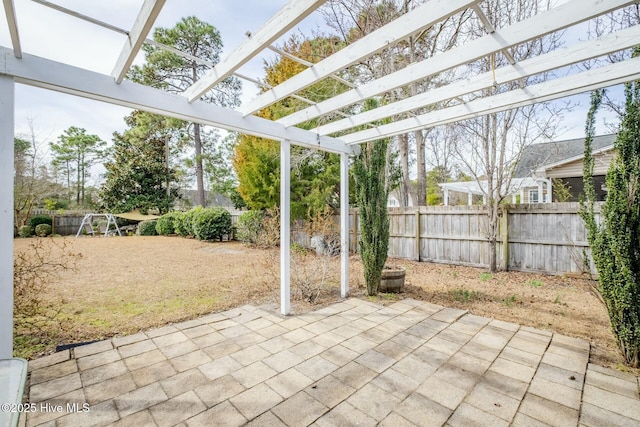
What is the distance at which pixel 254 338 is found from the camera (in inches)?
124

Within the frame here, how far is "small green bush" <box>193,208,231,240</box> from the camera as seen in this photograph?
448 inches

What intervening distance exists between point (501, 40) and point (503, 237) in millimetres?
5448

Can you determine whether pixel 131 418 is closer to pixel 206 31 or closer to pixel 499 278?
pixel 499 278

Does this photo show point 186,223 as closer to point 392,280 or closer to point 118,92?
point 392,280

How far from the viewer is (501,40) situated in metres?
2.13

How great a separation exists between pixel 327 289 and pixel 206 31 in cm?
1476

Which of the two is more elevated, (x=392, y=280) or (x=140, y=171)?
(x=140, y=171)

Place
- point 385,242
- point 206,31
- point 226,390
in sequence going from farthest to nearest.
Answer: point 206,31, point 385,242, point 226,390

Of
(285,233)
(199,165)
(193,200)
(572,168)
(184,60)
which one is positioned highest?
(184,60)

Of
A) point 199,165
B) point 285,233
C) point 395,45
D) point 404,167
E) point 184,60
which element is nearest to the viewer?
point 285,233

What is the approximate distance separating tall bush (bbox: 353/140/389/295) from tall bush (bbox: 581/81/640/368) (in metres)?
2.53

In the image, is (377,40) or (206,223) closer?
(377,40)

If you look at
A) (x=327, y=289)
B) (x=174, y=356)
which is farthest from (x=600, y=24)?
(x=174, y=356)

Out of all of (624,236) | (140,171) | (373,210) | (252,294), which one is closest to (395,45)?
(373,210)
